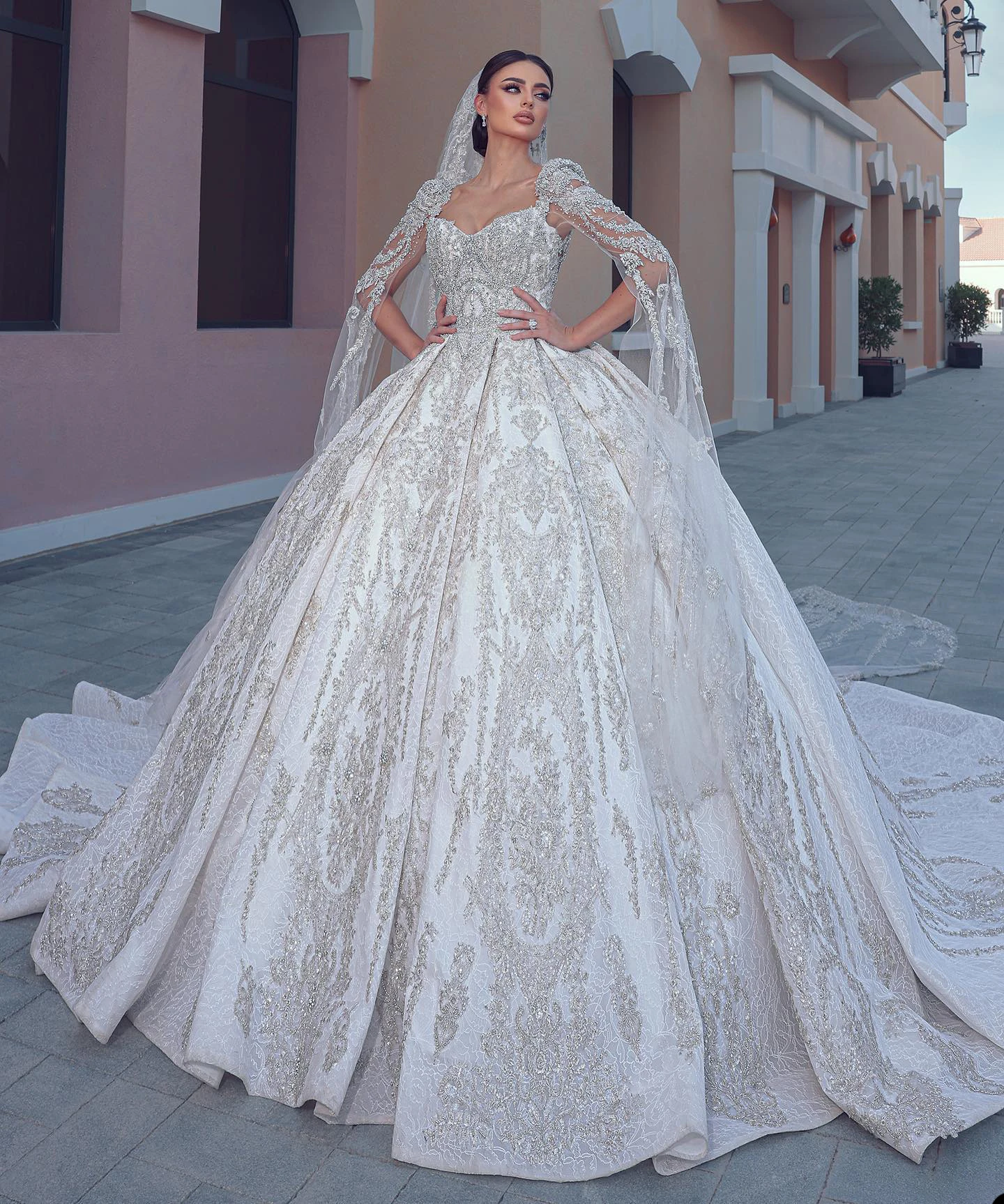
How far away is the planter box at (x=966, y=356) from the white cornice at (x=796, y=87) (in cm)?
1058

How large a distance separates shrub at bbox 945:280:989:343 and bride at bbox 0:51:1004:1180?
87.8 ft

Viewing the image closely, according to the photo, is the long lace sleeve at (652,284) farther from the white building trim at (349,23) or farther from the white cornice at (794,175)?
the white cornice at (794,175)

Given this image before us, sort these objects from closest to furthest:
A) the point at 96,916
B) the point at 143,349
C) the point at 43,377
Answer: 1. the point at 96,916
2. the point at 43,377
3. the point at 143,349

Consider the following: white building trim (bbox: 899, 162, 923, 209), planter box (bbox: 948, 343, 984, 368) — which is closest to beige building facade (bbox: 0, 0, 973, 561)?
white building trim (bbox: 899, 162, 923, 209)

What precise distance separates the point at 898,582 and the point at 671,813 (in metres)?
4.93

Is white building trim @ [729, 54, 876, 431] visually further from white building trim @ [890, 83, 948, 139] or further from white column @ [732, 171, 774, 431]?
white building trim @ [890, 83, 948, 139]

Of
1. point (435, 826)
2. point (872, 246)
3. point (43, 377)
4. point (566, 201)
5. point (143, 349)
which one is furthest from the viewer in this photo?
point (872, 246)

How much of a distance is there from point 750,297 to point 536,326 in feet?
38.9

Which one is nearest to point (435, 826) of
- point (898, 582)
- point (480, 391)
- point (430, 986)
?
point (430, 986)

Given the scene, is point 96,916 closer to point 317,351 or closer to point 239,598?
point 239,598

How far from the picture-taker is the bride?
227 cm

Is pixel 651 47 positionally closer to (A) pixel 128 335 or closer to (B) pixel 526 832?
(A) pixel 128 335

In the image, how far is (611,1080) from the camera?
7.29ft

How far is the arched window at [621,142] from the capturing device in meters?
12.4
